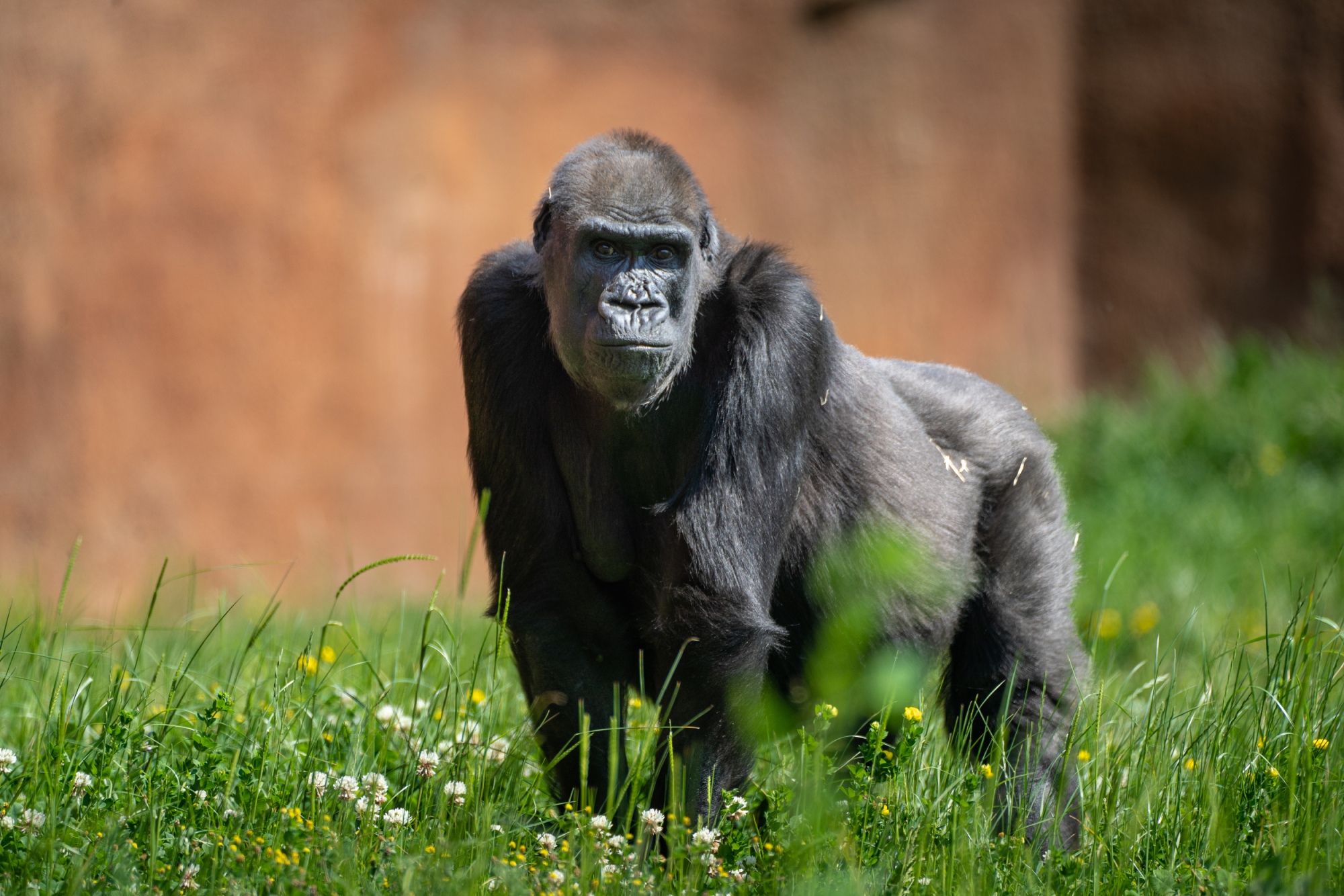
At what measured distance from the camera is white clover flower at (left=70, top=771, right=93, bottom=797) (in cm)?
284

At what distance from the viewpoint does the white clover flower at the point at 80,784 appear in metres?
2.84

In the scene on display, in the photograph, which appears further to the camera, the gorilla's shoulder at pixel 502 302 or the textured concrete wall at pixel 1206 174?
the textured concrete wall at pixel 1206 174

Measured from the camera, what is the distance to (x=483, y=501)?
308 cm

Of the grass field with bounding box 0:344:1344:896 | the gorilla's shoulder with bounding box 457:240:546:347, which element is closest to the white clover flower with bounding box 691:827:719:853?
the grass field with bounding box 0:344:1344:896

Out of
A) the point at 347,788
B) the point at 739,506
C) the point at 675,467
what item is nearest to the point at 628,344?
the point at 675,467

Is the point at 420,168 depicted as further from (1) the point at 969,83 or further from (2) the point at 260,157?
(1) the point at 969,83

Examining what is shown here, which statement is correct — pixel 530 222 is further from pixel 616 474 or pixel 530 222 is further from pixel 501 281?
pixel 616 474

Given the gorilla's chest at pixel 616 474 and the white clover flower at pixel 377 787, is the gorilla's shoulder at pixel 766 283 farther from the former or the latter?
the white clover flower at pixel 377 787

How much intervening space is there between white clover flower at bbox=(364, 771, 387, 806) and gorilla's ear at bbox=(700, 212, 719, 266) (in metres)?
1.70

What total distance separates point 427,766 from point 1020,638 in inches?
78.0

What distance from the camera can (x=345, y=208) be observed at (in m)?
8.86

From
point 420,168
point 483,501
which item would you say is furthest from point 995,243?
point 483,501

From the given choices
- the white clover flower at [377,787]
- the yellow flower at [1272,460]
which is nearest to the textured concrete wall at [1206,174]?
the yellow flower at [1272,460]

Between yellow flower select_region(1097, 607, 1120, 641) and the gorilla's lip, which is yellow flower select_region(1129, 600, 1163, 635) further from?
the gorilla's lip
